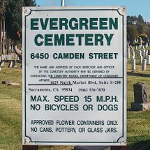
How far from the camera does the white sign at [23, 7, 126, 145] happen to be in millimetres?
3875

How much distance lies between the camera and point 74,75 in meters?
3.88

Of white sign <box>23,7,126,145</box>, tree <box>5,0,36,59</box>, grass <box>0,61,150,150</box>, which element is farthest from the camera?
tree <box>5,0,36,59</box>

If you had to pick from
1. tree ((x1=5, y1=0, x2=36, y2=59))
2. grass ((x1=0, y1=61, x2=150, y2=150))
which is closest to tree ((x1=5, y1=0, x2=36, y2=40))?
tree ((x1=5, y1=0, x2=36, y2=59))

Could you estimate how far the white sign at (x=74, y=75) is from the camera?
3.88 m

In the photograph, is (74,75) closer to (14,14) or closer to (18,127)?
(18,127)

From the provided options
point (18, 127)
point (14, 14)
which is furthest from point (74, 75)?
point (14, 14)

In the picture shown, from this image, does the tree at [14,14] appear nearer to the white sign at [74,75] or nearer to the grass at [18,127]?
the grass at [18,127]

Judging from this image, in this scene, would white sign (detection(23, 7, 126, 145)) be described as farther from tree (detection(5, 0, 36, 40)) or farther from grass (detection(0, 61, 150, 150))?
tree (detection(5, 0, 36, 40))

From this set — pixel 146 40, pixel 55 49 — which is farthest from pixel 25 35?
pixel 146 40

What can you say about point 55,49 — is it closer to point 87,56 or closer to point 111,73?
point 87,56

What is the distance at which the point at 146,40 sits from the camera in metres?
77.4

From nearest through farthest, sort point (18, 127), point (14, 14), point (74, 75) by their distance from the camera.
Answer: point (74, 75)
point (18, 127)
point (14, 14)

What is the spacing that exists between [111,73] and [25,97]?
847 millimetres

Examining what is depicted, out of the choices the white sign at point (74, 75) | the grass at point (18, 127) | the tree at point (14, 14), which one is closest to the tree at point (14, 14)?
the tree at point (14, 14)
